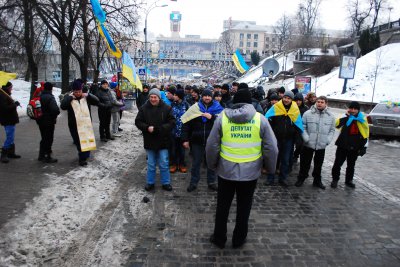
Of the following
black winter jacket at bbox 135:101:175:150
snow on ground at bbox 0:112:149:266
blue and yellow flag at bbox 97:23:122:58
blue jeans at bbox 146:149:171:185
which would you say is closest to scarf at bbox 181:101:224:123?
black winter jacket at bbox 135:101:175:150

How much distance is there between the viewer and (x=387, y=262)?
12.5 feet

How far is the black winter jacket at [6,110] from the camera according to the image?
670cm

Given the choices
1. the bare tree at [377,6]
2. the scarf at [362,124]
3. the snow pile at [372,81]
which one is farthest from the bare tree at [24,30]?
the bare tree at [377,6]

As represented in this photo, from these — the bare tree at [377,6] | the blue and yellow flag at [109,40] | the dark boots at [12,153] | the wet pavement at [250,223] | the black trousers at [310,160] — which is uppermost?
the bare tree at [377,6]

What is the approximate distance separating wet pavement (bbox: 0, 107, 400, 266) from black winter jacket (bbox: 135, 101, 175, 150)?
95 cm

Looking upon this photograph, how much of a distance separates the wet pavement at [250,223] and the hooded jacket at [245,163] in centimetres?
99

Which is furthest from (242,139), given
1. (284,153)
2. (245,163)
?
(284,153)

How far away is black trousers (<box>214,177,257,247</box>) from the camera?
3.94 m

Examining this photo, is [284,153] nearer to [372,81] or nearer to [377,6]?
[372,81]

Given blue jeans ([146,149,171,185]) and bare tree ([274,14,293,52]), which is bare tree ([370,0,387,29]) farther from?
blue jeans ([146,149,171,185])

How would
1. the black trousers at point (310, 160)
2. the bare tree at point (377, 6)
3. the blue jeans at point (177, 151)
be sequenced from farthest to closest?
1. the bare tree at point (377, 6)
2. the blue jeans at point (177, 151)
3. the black trousers at point (310, 160)

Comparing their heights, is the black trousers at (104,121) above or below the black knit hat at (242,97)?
below

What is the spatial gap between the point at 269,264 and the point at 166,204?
222cm

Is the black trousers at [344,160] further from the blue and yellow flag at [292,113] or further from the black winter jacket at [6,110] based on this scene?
the black winter jacket at [6,110]
